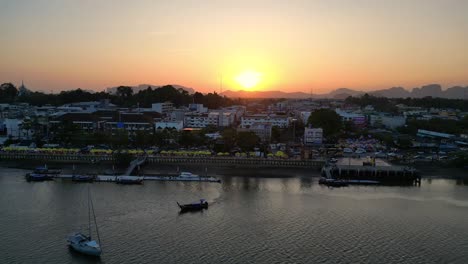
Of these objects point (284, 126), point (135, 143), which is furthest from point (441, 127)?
point (135, 143)

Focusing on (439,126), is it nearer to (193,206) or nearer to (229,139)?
(229,139)

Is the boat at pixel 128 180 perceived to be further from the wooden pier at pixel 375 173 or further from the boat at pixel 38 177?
the wooden pier at pixel 375 173

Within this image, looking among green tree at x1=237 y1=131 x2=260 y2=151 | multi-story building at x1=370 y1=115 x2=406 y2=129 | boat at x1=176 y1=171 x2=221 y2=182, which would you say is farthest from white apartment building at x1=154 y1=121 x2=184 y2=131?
multi-story building at x1=370 y1=115 x2=406 y2=129

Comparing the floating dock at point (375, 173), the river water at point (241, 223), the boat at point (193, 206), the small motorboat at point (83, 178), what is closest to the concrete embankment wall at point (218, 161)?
the floating dock at point (375, 173)

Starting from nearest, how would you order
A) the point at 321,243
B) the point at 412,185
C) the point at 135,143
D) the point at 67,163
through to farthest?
the point at 321,243 → the point at 412,185 → the point at 67,163 → the point at 135,143

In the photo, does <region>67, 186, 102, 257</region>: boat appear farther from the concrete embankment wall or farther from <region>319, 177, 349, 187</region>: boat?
the concrete embankment wall

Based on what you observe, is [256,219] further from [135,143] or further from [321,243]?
[135,143]
